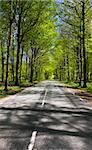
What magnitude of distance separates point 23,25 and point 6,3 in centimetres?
848

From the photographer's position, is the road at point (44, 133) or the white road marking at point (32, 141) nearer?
the white road marking at point (32, 141)

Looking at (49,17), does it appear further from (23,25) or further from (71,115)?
(71,115)

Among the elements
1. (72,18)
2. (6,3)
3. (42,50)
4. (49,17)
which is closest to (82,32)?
(72,18)

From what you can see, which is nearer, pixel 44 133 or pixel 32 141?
pixel 32 141

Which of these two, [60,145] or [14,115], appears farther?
[14,115]

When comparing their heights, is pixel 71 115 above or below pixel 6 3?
below

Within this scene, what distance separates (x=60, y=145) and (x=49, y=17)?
1372 inches

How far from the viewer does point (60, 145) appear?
8062mm

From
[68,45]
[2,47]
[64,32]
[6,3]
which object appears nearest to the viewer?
[6,3]

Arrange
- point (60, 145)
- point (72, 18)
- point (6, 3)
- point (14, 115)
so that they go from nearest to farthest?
point (60, 145) < point (14, 115) < point (6, 3) < point (72, 18)

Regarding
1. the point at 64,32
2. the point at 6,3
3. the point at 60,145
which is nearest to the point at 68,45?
the point at 64,32

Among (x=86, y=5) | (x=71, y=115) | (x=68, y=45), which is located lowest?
(x=71, y=115)

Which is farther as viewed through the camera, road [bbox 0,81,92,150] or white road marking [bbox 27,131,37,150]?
road [bbox 0,81,92,150]

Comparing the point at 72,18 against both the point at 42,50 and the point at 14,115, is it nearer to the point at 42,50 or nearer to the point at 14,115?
the point at 14,115
